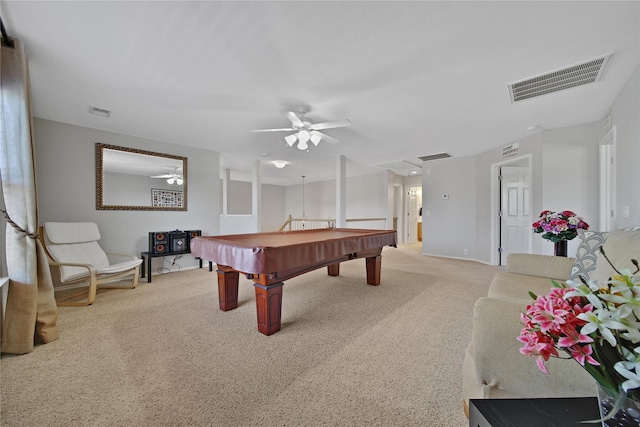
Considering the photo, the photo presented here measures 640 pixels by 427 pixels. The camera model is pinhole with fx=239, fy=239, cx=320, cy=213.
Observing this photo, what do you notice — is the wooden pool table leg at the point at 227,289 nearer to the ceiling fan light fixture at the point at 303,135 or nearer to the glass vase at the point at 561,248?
the ceiling fan light fixture at the point at 303,135

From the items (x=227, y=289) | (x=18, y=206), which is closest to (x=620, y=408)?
(x=227, y=289)

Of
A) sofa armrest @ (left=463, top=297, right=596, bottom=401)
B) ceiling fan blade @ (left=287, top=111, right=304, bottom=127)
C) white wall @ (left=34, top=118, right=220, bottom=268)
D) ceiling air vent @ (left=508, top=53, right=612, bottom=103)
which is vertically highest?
ceiling air vent @ (left=508, top=53, right=612, bottom=103)

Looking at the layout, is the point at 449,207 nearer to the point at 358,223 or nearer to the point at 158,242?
the point at 358,223

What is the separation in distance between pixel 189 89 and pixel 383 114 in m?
2.24

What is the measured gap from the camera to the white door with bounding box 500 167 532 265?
4.55m

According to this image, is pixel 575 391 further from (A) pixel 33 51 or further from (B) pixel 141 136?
(B) pixel 141 136

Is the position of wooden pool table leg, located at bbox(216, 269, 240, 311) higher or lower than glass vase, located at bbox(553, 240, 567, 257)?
lower

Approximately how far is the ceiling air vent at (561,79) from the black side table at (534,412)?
8.73 feet

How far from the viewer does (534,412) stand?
2.14ft

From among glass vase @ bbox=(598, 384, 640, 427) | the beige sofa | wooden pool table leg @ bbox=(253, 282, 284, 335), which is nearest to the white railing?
wooden pool table leg @ bbox=(253, 282, 284, 335)

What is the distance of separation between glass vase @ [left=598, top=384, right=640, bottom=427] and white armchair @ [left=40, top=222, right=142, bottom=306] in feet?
12.7

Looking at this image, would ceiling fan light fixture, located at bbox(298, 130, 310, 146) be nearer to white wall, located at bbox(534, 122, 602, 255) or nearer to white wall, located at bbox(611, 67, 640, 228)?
white wall, located at bbox(611, 67, 640, 228)

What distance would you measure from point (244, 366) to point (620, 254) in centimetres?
216

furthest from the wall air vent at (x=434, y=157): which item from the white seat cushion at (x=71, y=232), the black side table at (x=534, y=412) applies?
the white seat cushion at (x=71, y=232)
